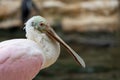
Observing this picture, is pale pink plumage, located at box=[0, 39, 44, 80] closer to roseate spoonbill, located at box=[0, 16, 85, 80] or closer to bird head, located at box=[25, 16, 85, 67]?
roseate spoonbill, located at box=[0, 16, 85, 80]

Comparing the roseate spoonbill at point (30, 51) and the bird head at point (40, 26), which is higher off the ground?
the bird head at point (40, 26)

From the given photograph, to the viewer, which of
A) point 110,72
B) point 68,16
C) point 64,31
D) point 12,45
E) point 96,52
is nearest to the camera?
point 12,45

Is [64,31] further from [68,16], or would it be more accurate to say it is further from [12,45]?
[12,45]

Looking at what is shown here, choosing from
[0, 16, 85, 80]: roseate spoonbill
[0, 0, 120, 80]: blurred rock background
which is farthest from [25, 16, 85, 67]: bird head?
[0, 0, 120, 80]: blurred rock background

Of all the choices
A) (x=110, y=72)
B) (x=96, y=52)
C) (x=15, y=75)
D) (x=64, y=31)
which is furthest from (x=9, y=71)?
(x=64, y=31)

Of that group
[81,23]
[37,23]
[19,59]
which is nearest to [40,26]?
[37,23]

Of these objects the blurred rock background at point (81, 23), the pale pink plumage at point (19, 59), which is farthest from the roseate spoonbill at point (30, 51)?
the blurred rock background at point (81, 23)

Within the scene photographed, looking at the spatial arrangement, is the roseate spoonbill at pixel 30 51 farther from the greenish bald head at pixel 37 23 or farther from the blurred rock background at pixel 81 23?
the blurred rock background at pixel 81 23
